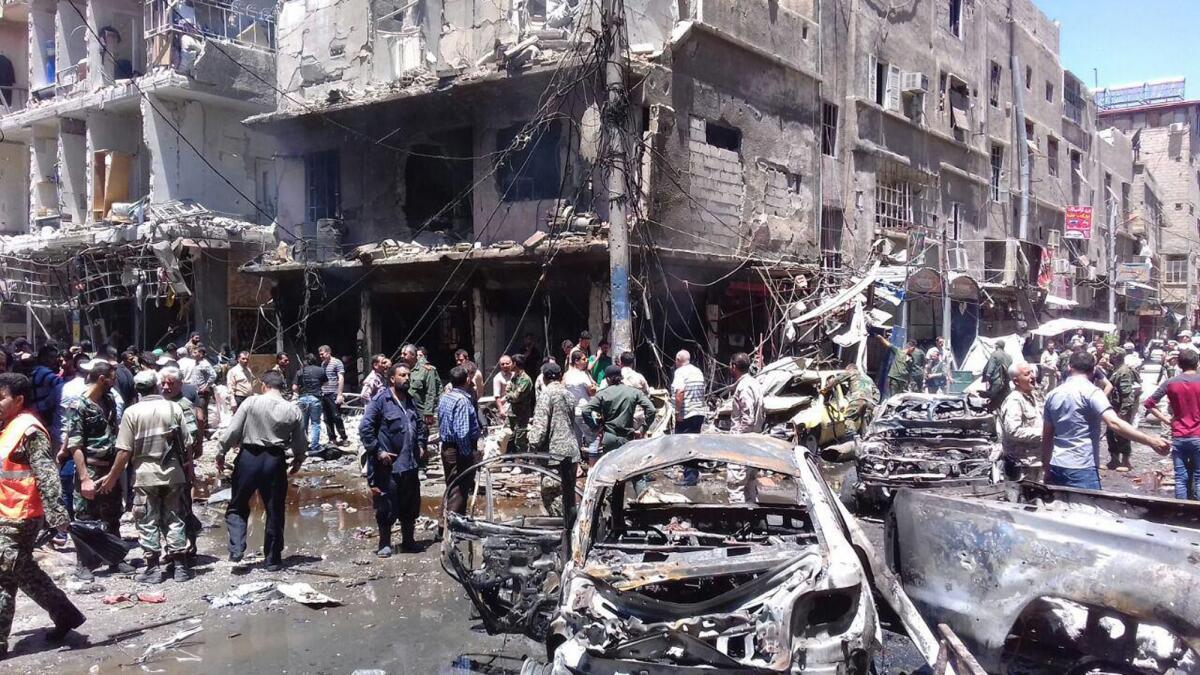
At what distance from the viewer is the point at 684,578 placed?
4133mm

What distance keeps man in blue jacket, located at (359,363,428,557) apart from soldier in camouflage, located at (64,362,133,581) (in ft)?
7.24

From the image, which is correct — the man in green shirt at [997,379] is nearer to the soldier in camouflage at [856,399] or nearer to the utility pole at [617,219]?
the soldier in camouflage at [856,399]

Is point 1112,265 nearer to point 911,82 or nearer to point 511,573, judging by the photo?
point 911,82

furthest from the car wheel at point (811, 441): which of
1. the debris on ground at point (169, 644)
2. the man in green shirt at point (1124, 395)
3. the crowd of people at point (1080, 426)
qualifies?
the debris on ground at point (169, 644)

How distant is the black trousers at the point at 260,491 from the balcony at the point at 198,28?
53.0 feet

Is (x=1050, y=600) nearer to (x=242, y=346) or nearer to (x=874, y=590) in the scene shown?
(x=874, y=590)

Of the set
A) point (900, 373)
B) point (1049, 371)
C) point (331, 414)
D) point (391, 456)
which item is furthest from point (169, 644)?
point (1049, 371)

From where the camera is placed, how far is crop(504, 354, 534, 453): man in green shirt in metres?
11.0

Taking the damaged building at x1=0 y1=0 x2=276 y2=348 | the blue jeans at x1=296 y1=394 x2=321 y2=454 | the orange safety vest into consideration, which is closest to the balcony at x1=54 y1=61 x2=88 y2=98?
the damaged building at x1=0 y1=0 x2=276 y2=348

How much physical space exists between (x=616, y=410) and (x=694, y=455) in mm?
4719

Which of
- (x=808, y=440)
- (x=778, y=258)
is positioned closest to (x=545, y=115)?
(x=778, y=258)

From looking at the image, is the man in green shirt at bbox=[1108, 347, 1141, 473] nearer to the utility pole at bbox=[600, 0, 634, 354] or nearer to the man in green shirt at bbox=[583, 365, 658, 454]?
the utility pole at bbox=[600, 0, 634, 354]

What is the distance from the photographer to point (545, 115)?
612 inches

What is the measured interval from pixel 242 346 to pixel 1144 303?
3775 cm
